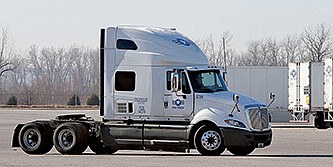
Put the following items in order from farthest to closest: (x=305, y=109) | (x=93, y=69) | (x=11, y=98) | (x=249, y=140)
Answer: (x=93, y=69) → (x=11, y=98) → (x=305, y=109) → (x=249, y=140)

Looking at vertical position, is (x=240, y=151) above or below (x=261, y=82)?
below

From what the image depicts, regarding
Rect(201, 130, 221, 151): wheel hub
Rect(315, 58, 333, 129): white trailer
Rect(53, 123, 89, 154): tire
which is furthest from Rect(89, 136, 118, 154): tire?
Rect(315, 58, 333, 129): white trailer

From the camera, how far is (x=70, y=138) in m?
23.0

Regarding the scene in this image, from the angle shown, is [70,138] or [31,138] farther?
[31,138]

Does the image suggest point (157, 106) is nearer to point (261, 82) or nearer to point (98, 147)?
point (98, 147)

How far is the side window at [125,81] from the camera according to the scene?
22.9 meters

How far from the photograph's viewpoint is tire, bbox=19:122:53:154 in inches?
910

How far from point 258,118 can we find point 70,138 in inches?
210

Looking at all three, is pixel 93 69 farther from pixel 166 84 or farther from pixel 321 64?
pixel 166 84

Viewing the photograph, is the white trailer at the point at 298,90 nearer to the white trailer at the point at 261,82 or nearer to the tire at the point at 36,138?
the white trailer at the point at 261,82

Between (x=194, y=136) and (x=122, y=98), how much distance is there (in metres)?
2.41

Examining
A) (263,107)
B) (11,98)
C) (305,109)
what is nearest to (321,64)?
(305,109)

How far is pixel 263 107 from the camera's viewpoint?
2269 cm

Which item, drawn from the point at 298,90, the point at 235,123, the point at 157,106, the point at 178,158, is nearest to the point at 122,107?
the point at 157,106
